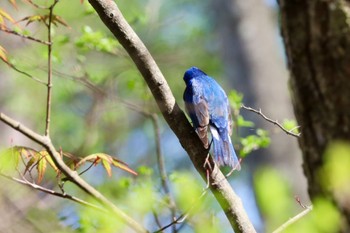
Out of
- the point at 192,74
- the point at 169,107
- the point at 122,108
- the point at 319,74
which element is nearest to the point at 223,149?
the point at 192,74

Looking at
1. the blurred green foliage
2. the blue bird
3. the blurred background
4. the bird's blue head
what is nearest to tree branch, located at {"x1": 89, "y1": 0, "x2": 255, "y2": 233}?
the blurred green foliage

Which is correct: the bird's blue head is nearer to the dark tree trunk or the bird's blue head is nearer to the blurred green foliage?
the blurred green foliage

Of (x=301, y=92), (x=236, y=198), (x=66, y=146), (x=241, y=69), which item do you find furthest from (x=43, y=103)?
(x=301, y=92)

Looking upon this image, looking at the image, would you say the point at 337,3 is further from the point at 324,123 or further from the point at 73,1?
the point at 73,1

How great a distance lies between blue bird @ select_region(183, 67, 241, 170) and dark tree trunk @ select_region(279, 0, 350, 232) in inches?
99.9

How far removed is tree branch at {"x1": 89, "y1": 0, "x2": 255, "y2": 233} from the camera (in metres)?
2.54

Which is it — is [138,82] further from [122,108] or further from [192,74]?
[122,108]

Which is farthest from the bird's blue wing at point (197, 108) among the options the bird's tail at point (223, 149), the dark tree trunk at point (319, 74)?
the dark tree trunk at point (319, 74)

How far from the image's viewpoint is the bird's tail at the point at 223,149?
4.06 m

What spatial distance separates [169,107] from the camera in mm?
2719

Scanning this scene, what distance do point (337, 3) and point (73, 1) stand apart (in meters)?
8.70

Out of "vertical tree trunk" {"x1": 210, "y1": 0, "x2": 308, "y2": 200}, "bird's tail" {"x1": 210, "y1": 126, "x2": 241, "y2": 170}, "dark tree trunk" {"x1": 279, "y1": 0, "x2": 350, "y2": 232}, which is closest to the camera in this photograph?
"dark tree trunk" {"x1": 279, "y1": 0, "x2": 350, "y2": 232}

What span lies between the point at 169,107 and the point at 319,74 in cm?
141

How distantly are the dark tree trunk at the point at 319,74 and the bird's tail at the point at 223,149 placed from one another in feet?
8.58
